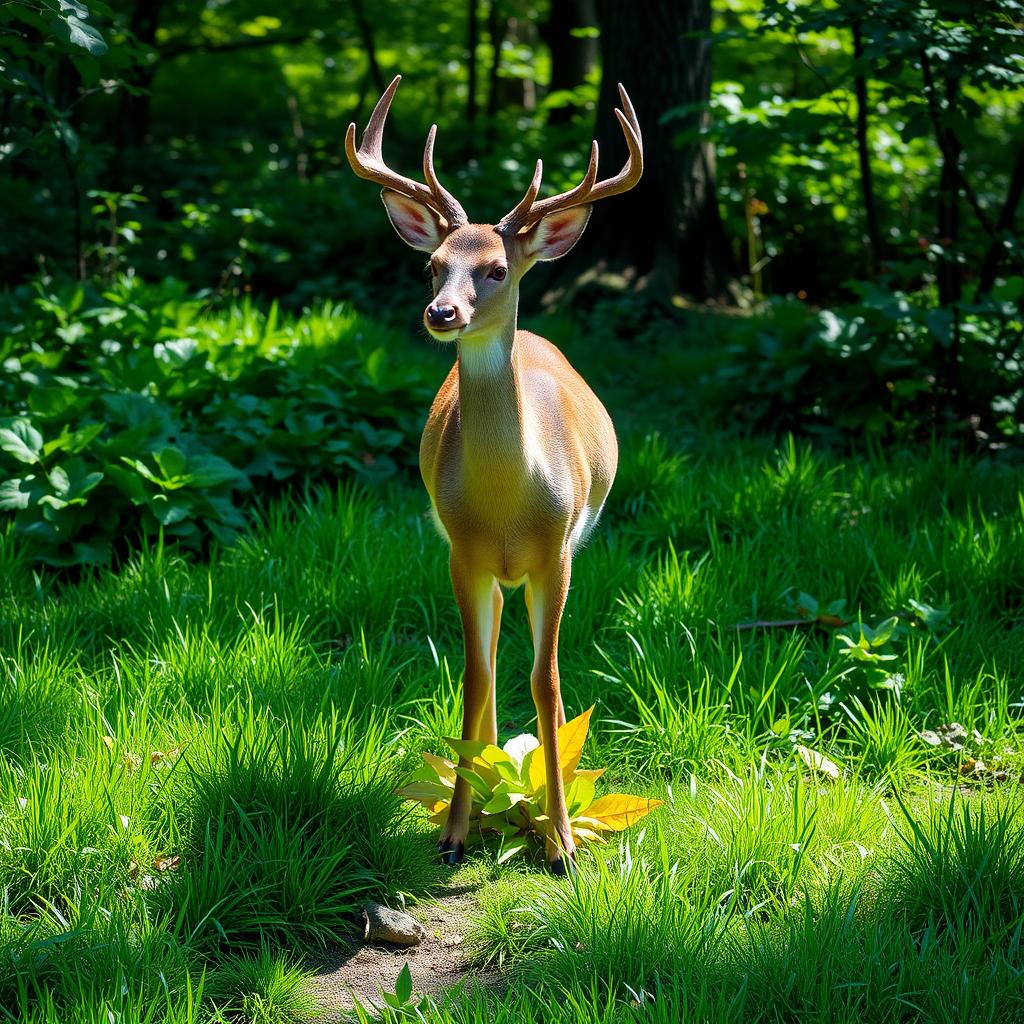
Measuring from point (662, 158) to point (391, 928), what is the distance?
608cm

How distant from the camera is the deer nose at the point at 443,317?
98.1 inches

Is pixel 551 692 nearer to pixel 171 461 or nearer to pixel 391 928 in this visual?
pixel 391 928

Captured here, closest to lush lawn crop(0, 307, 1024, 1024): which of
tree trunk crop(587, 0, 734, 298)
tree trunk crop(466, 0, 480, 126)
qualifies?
tree trunk crop(587, 0, 734, 298)

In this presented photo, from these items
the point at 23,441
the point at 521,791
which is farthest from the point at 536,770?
the point at 23,441

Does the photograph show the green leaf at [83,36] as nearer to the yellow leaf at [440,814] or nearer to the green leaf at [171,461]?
the green leaf at [171,461]

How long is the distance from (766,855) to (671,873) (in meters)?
0.26

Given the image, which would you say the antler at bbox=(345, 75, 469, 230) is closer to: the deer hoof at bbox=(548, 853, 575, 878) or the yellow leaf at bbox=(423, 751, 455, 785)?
the yellow leaf at bbox=(423, 751, 455, 785)

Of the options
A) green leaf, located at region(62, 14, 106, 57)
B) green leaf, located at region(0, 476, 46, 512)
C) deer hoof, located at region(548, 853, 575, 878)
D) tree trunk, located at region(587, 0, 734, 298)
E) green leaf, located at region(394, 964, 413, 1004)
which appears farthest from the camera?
tree trunk, located at region(587, 0, 734, 298)

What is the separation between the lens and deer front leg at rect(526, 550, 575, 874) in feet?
10.0

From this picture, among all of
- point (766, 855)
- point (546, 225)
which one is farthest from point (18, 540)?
point (766, 855)

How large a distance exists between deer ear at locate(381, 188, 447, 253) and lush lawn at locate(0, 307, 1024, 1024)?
1261 millimetres

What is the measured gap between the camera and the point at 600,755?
3564mm

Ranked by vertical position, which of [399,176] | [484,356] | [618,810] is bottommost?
[618,810]

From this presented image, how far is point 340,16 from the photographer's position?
1327 cm
